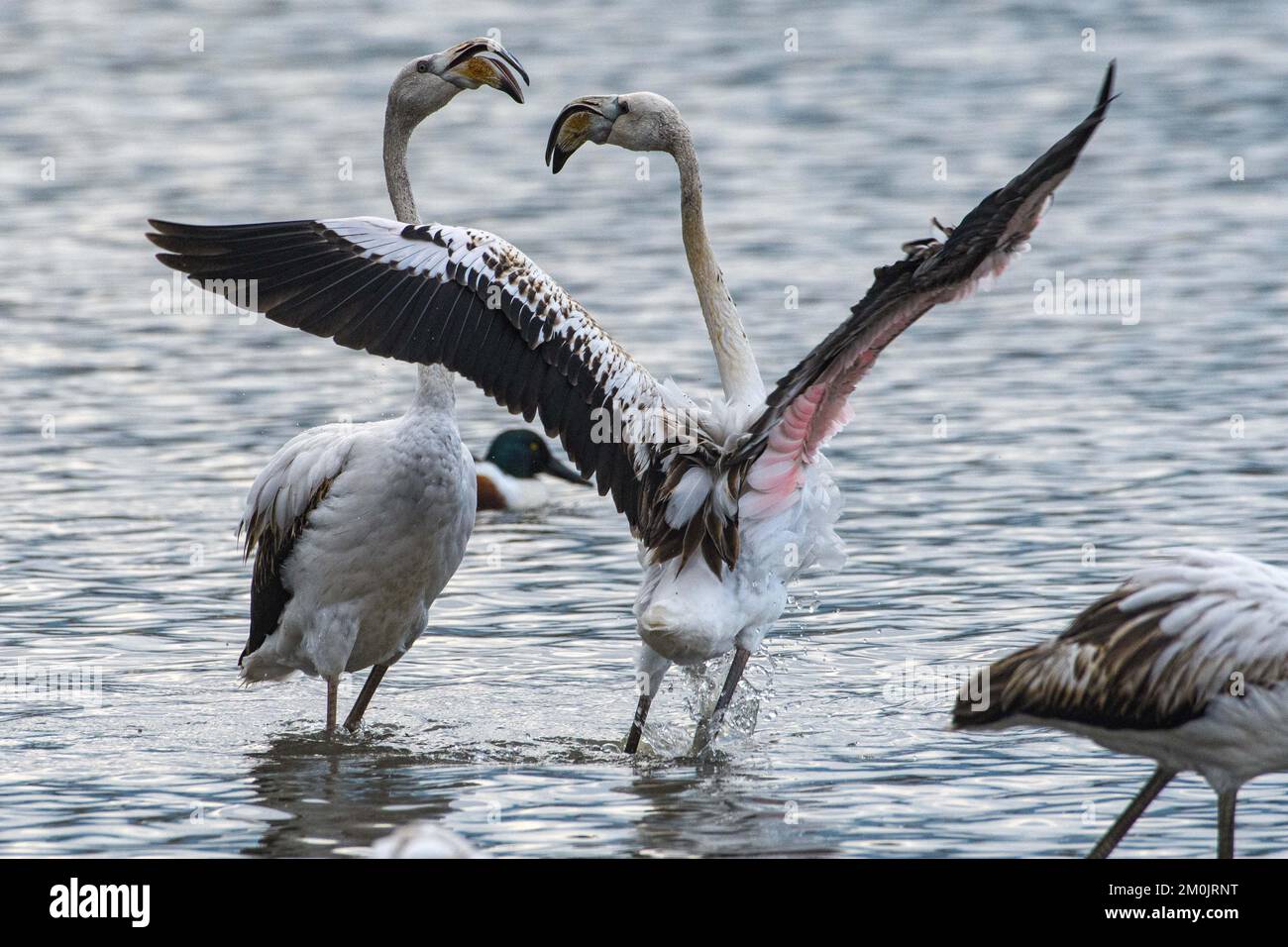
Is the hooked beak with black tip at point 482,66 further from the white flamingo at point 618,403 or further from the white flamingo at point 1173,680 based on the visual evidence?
the white flamingo at point 1173,680

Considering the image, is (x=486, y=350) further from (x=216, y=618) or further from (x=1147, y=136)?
(x=1147, y=136)

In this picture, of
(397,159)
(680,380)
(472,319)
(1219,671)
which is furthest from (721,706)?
(680,380)

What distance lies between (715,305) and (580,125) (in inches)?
34.1

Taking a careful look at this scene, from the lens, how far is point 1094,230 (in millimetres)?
16531

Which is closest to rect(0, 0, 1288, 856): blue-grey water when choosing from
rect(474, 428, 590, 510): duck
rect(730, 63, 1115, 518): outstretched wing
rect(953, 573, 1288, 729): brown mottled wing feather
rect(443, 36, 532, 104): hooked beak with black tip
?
rect(474, 428, 590, 510): duck

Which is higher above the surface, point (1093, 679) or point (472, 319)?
point (472, 319)

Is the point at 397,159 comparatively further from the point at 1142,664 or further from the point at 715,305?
the point at 1142,664

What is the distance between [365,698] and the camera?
8500mm

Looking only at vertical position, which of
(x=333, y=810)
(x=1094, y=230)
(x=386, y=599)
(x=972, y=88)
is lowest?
(x=333, y=810)

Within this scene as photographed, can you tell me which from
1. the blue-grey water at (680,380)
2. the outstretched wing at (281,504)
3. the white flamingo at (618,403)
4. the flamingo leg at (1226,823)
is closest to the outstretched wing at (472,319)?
the white flamingo at (618,403)

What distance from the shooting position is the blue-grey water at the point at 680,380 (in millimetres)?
7605

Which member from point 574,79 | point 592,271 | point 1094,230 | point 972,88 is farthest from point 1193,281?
point 574,79

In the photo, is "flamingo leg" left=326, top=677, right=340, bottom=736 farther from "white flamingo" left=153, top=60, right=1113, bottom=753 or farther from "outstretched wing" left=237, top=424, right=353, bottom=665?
"white flamingo" left=153, top=60, right=1113, bottom=753

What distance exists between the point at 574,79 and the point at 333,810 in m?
15.2
